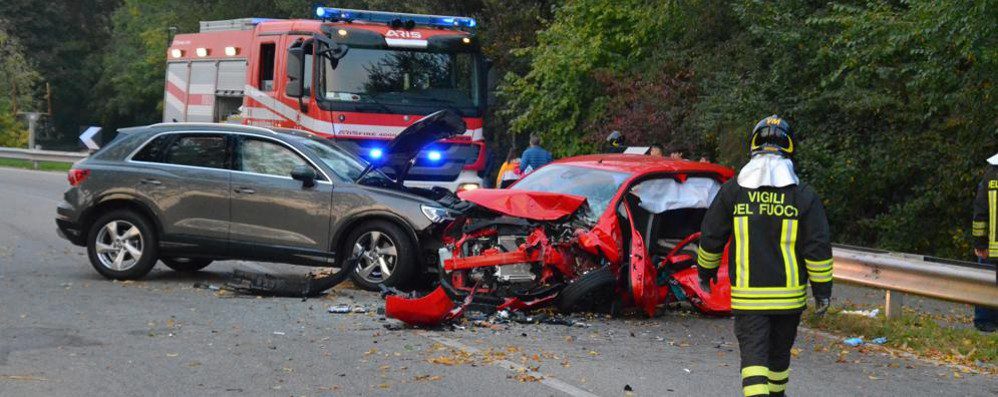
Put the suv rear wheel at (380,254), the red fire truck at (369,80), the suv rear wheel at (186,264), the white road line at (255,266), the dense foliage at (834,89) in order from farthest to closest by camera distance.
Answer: the red fire truck at (369,80), the dense foliage at (834,89), the white road line at (255,266), the suv rear wheel at (186,264), the suv rear wheel at (380,254)

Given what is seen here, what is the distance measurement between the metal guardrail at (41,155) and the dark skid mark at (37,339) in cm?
2424

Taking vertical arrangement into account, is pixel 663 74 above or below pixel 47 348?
above

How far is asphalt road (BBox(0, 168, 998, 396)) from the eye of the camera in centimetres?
750

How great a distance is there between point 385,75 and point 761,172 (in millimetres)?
11825

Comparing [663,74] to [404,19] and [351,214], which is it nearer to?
[404,19]

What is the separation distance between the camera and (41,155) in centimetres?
3462

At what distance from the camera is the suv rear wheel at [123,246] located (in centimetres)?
1206

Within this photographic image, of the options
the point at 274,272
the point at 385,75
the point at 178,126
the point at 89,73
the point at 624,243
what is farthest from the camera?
the point at 89,73

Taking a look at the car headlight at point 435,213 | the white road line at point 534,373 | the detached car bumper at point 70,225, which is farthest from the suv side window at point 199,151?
the white road line at point 534,373

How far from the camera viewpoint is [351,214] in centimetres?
1165

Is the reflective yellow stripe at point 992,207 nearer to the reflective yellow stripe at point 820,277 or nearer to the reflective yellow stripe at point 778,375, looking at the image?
the reflective yellow stripe at point 820,277

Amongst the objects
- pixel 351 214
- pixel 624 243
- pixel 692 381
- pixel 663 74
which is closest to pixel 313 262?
pixel 351 214

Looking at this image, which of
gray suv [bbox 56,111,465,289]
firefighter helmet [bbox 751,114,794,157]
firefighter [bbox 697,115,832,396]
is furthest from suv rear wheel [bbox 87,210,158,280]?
firefighter helmet [bbox 751,114,794,157]

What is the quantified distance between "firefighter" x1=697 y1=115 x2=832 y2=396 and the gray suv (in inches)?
213
